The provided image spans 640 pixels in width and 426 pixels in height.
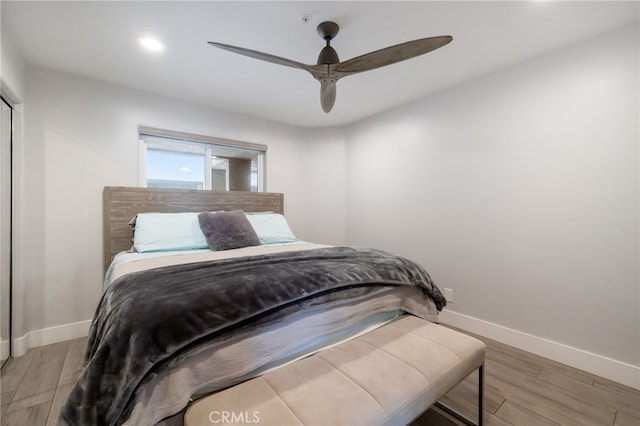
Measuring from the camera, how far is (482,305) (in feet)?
8.17

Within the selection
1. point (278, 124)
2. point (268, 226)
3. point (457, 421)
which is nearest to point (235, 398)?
point (457, 421)

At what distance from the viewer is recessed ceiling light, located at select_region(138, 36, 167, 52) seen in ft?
6.27

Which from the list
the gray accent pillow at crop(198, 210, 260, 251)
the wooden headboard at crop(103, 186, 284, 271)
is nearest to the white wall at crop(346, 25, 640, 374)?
the gray accent pillow at crop(198, 210, 260, 251)

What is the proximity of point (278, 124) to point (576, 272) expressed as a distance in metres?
3.45

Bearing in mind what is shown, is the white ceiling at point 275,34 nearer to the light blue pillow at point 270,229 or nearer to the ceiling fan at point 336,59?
the ceiling fan at point 336,59

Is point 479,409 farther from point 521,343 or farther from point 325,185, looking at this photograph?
point 325,185

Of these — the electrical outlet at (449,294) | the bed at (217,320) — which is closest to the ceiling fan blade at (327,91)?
the bed at (217,320)

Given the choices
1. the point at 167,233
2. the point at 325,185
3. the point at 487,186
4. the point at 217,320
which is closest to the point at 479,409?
the point at 217,320

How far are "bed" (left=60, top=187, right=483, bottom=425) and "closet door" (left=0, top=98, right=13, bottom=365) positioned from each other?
0.86 metres

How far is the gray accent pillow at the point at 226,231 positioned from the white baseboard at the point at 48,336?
139 centimetres

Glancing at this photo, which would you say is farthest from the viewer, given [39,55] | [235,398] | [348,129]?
[348,129]

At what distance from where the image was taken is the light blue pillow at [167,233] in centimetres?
225

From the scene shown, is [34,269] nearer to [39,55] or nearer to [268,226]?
[39,55]

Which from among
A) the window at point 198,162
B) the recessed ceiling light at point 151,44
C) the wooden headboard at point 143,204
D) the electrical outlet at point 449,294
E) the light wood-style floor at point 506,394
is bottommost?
the light wood-style floor at point 506,394
